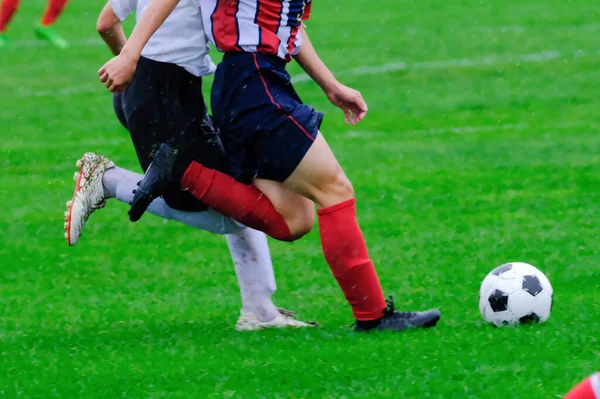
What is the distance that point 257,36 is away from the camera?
4898 mm

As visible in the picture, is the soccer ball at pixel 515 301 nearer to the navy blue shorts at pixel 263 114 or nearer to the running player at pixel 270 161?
the running player at pixel 270 161

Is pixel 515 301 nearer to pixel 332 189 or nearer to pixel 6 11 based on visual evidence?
pixel 332 189

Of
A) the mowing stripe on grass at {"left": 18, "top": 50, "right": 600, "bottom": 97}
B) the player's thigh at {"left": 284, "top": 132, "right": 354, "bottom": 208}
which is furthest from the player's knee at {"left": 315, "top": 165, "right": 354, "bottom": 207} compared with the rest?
the mowing stripe on grass at {"left": 18, "top": 50, "right": 600, "bottom": 97}

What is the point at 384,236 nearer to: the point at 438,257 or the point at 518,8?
the point at 438,257

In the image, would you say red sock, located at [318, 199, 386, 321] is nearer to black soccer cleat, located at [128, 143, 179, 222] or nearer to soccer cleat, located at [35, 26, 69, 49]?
black soccer cleat, located at [128, 143, 179, 222]

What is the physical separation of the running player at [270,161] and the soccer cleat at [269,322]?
0.36m

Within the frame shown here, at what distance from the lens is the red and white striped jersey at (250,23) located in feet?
16.1

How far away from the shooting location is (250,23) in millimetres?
4902

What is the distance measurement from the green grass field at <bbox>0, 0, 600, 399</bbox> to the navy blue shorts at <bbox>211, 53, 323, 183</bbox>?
73 cm

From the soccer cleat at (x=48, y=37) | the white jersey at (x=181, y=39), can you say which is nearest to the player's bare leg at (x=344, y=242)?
the white jersey at (x=181, y=39)

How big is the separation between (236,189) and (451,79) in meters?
8.76

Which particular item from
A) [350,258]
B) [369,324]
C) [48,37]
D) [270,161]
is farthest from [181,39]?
[369,324]

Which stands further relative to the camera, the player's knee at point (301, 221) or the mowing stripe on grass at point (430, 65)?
the mowing stripe on grass at point (430, 65)

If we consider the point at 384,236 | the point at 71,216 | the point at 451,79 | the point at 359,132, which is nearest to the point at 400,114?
the point at 359,132
